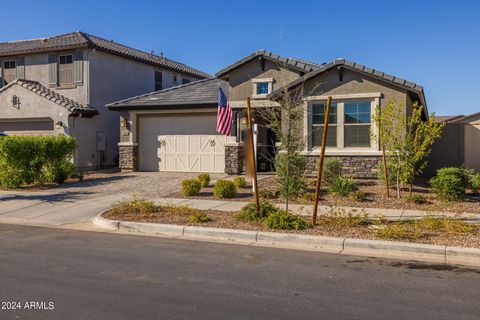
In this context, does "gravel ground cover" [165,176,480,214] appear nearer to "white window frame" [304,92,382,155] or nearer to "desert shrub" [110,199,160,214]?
"white window frame" [304,92,382,155]

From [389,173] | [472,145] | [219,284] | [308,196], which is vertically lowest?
[219,284]

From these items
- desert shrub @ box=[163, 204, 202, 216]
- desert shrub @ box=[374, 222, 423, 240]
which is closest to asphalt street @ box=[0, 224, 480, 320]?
desert shrub @ box=[374, 222, 423, 240]

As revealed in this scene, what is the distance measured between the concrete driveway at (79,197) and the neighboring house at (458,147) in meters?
8.46

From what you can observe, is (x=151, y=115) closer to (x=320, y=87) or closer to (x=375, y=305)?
(x=320, y=87)

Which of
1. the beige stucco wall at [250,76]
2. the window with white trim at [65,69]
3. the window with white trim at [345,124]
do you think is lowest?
the window with white trim at [345,124]

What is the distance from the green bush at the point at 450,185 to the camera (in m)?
11.8

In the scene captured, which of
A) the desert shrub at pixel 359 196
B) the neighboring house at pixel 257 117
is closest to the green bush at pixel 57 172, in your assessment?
the neighboring house at pixel 257 117

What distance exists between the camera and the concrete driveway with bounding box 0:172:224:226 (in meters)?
11.3

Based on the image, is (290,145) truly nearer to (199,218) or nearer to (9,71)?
(199,218)

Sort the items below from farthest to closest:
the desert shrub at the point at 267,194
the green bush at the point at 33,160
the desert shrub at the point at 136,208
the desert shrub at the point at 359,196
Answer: the green bush at the point at 33,160 < the desert shrub at the point at 267,194 < the desert shrub at the point at 359,196 < the desert shrub at the point at 136,208

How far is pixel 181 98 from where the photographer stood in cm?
1983

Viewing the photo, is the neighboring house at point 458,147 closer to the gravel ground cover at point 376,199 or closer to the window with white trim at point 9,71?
the gravel ground cover at point 376,199

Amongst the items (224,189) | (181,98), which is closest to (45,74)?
(181,98)

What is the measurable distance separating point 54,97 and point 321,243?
55.6 feet
